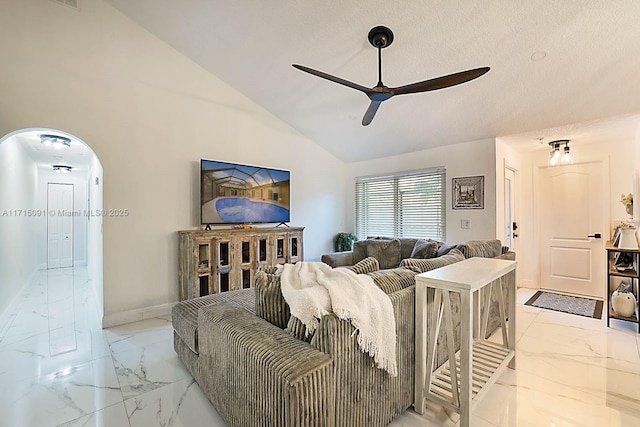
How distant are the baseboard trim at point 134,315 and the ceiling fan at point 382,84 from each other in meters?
3.19

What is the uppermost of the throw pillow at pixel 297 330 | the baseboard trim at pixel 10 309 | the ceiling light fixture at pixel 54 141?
the ceiling light fixture at pixel 54 141

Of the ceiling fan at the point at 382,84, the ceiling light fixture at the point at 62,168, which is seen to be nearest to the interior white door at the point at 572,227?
the ceiling fan at the point at 382,84

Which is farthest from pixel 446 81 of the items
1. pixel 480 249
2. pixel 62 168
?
pixel 62 168

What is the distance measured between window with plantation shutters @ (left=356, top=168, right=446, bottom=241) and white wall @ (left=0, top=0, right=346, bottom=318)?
8.02ft

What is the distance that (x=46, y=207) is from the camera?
676cm

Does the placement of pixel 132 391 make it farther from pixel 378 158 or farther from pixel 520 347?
pixel 378 158

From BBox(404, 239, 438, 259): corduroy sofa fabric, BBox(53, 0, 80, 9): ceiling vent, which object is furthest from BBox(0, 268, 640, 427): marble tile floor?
BBox(53, 0, 80, 9): ceiling vent

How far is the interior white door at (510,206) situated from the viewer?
4498 mm

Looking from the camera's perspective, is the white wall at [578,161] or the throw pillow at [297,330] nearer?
the throw pillow at [297,330]

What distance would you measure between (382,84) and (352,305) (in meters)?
1.92

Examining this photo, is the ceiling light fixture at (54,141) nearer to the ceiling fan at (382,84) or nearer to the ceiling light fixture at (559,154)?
→ the ceiling fan at (382,84)

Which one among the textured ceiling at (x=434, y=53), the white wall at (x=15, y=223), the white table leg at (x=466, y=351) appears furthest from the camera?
the white wall at (x=15, y=223)

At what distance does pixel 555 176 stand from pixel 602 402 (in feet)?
12.4

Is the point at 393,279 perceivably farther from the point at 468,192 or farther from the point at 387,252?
the point at 468,192
